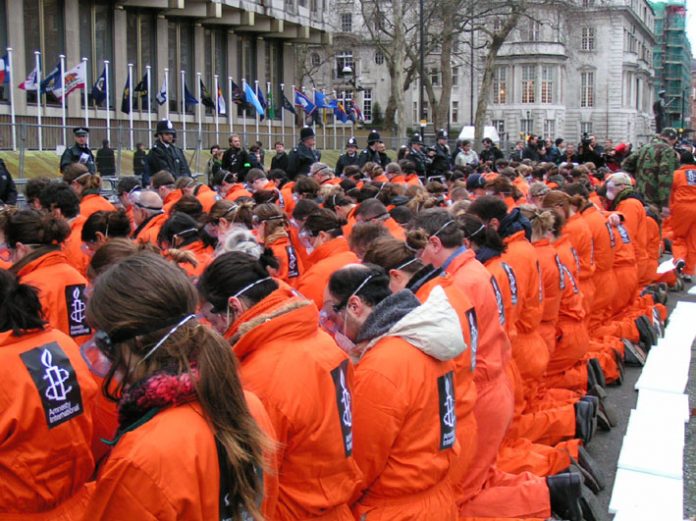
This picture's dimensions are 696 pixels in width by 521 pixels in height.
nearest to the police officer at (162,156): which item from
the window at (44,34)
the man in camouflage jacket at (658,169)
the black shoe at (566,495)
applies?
the man in camouflage jacket at (658,169)

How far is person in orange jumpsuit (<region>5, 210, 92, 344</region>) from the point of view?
16.6 feet

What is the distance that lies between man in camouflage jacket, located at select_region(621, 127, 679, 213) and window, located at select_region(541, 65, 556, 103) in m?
82.0

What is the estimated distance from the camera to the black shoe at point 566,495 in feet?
18.7

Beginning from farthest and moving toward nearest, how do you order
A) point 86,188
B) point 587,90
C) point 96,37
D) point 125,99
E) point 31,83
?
point 587,90
point 96,37
point 125,99
point 31,83
point 86,188

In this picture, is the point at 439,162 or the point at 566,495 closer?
the point at 566,495

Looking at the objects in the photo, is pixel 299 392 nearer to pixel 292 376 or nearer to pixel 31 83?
pixel 292 376

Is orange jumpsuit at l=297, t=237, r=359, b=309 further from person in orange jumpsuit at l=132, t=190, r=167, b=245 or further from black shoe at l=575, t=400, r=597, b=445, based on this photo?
black shoe at l=575, t=400, r=597, b=445

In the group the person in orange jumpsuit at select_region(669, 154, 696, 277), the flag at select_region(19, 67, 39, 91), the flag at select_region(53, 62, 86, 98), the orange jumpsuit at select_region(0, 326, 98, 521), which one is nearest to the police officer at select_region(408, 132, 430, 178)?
the person in orange jumpsuit at select_region(669, 154, 696, 277)

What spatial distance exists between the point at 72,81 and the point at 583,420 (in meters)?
20.4

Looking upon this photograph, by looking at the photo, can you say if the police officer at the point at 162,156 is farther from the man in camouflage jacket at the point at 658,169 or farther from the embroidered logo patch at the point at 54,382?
the embroidered logo patch at the point at 54,382

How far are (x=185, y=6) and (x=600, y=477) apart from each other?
33137 mm

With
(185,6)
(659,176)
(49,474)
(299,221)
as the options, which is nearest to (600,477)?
(299,221)

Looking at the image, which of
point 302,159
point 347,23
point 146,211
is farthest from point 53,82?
point 347,23

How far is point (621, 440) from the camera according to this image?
7.66 m
